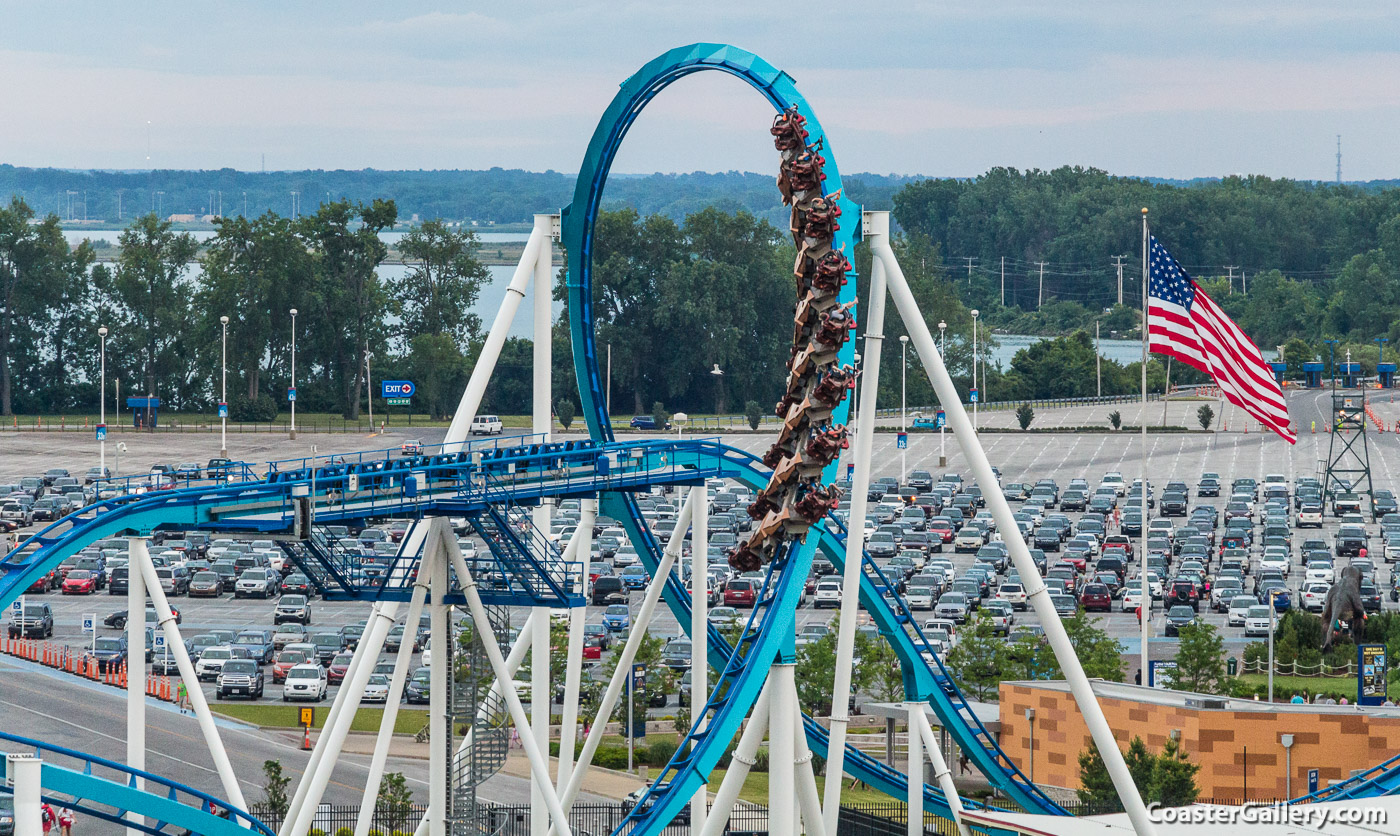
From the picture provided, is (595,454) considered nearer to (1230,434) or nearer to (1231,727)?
(1231,727)

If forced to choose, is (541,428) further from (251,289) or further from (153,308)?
(153,308)

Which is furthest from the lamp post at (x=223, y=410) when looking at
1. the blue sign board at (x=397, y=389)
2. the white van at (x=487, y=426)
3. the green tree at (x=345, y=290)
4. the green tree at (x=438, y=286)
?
the green tree at (x=438, y=286)

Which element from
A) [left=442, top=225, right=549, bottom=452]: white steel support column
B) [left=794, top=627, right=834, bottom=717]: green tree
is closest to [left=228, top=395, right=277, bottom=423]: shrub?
[left=794, top=627, right=834, bottom=717]: green tree

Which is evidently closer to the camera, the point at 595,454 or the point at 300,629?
the point at 595,454

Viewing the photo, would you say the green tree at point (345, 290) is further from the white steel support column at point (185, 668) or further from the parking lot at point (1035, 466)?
the white steel support column at point (185, 668)

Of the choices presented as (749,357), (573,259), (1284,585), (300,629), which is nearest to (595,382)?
(573,259)
